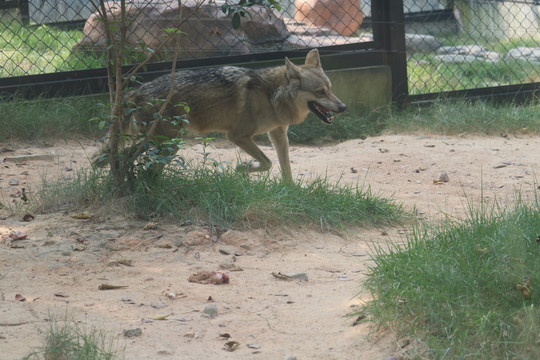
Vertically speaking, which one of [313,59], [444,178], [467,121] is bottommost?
[444,178]

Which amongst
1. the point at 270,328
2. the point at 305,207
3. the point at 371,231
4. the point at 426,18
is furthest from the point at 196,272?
the point at 426,18

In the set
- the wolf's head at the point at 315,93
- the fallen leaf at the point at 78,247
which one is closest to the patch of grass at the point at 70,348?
the fallen leaf at the point at 78,247

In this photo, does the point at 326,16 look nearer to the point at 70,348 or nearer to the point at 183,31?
the point at 183,31

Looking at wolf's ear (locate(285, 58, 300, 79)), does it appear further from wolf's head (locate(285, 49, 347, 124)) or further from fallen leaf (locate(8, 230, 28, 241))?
fallen leaf (locate(8, 230, 28, 241))

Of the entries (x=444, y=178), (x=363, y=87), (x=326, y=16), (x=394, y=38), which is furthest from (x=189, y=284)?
(x=326, y=16)

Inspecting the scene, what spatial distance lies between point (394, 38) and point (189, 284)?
6.37 metres

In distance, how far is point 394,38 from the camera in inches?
371

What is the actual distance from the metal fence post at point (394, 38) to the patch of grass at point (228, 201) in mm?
4355

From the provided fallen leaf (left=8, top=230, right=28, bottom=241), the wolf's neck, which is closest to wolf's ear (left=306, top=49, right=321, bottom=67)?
the wolf's neck

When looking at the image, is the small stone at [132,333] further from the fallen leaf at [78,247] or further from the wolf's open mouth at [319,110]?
the wolf's open mouth at [319,110]

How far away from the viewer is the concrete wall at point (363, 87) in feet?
30.6

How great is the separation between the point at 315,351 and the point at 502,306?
86 centimetres

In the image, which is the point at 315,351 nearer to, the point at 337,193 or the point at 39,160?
the point at 337,193

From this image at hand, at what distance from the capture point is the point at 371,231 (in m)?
5.29
